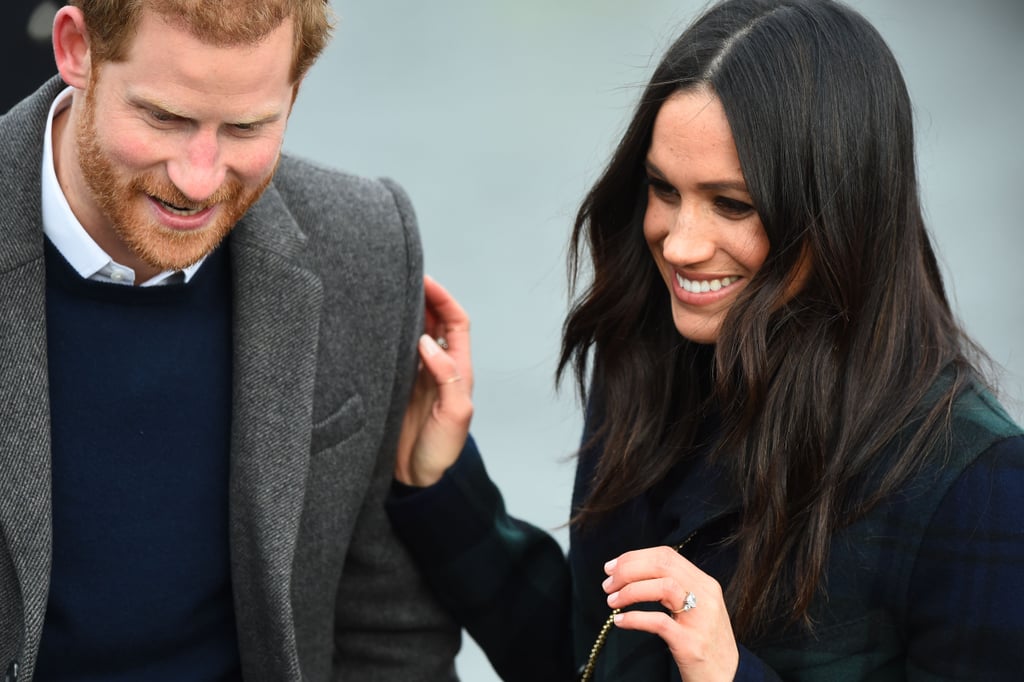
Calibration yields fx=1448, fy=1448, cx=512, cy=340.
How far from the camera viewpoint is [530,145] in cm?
485

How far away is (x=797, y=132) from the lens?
1.95 m

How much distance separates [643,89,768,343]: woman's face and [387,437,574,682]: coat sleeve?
0.54 metres

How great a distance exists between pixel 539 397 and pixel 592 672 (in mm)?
2308

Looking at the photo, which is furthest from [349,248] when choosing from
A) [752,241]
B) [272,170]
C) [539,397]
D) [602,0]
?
[602,0]

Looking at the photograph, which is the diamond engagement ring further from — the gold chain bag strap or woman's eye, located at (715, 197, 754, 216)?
woman's eye, located at (715, 197, 754, 216)

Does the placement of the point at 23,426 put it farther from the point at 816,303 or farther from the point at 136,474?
the point at 816,303

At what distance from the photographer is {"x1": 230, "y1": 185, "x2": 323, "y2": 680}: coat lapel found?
2158mm

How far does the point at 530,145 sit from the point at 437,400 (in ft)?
8.38

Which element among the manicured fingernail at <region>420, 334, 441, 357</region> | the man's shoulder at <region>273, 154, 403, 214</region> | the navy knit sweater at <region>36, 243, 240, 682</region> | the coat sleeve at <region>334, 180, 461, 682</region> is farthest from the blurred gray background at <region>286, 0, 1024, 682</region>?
the navy knit sweater at <region>36, 243, 240, 682</region>

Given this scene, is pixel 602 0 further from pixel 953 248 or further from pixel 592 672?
pixel 592 672

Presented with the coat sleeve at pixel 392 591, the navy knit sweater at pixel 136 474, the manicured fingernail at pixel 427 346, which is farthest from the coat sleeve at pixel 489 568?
the navy knit sweater at pixel 136 474

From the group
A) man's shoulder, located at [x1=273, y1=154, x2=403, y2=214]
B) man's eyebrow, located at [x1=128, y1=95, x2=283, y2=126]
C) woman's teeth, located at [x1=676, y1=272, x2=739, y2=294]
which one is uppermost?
man's eyebrow, located at [x1=128, y1=95, x2=283, y2=126]

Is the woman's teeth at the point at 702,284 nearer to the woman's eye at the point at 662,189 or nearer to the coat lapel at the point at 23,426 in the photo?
the woman's eye at the point at 662,189

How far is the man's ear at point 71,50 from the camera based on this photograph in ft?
6.44
